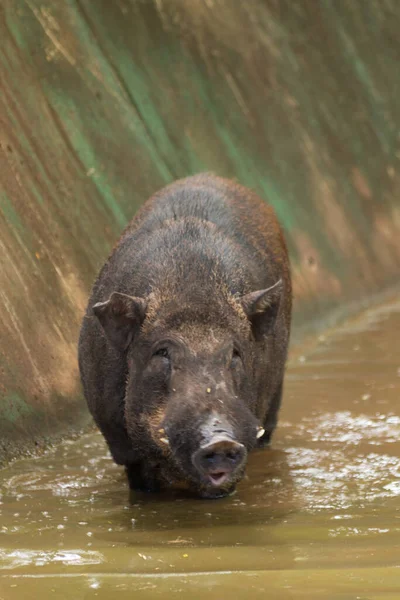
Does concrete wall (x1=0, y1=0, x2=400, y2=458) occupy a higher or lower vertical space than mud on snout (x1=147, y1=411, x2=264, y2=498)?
higher

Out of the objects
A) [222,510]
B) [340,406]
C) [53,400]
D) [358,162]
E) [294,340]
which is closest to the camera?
[222,510]

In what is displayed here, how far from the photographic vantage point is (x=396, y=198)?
1739 centimetres

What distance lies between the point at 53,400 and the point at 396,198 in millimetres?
9951

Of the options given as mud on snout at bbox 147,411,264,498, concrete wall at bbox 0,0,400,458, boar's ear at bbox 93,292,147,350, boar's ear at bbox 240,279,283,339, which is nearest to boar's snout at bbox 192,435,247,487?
mud on snout at bbox 147,411,264,498

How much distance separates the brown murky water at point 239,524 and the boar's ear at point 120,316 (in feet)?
3.10

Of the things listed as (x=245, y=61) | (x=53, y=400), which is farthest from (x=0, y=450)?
(x=245, y=61)

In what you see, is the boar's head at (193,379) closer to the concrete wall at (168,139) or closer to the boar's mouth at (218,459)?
the boar's mouth at (218,459)

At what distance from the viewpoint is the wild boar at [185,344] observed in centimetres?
588

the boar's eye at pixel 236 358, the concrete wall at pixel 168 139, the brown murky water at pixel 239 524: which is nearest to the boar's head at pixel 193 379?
the boar's eye at pixel 236 358

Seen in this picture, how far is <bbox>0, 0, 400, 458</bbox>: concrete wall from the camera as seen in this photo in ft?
29.0

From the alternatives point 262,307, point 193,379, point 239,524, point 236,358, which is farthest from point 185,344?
point 239,524

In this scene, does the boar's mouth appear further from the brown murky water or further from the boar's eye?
the boar's eye

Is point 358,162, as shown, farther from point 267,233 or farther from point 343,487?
point 343,487

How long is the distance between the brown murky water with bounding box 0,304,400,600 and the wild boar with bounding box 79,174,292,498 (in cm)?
27
